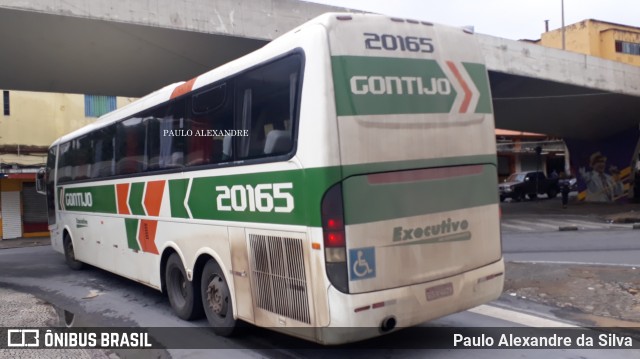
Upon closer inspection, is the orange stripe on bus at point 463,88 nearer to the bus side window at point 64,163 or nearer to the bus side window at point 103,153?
the bus side window at point 103,153

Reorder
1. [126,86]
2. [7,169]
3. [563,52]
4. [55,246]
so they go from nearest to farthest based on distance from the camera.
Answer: [55,246]
[126,86]
[563,52]
[7,169]

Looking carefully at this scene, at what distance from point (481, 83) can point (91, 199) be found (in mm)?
7759

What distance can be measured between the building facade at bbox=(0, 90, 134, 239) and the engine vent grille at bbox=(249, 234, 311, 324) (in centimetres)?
2052

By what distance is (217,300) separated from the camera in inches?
237

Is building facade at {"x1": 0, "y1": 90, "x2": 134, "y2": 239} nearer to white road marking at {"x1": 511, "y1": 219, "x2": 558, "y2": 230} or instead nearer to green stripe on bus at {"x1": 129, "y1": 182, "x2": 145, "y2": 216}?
green stripe on bus at {"x1": 129, "y1": 182, "x2": 145, "y2": 216}

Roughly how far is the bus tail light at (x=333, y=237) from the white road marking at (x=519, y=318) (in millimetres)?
2970

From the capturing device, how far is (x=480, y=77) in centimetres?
537

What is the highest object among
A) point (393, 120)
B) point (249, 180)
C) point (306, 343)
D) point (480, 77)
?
point (480, 77)

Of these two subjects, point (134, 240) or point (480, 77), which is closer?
point (480, 77)

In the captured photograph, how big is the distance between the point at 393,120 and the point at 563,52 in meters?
17.1

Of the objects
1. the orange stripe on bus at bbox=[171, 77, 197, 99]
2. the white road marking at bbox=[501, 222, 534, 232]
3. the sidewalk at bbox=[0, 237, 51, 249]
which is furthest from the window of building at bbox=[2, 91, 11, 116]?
the white road marking at bbox=[501, 222, 534, 232]

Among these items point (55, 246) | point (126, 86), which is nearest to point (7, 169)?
point (126, 86)

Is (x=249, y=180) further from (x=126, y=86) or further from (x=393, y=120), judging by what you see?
(x=126, y=86)

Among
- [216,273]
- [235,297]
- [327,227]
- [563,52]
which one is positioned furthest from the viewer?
[563,52]
